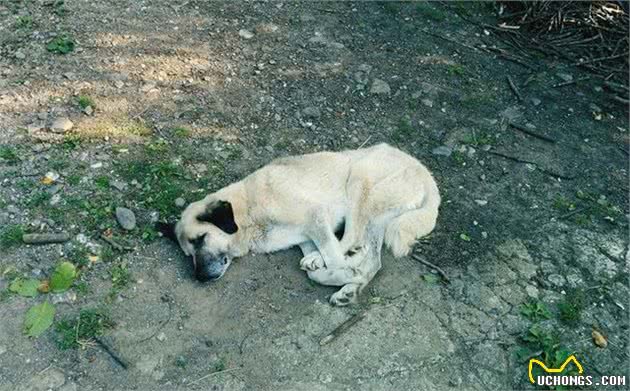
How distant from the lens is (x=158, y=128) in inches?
255

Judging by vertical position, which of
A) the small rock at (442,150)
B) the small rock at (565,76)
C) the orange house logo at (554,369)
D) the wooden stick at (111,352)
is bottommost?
the wooden stick at (111,352)

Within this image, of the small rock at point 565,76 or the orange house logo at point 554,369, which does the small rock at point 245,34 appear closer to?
the small rock at point 565,76

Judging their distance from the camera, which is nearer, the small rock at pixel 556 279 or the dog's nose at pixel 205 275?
the dog's nose at pixel 205 275

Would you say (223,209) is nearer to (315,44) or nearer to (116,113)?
(116,113)

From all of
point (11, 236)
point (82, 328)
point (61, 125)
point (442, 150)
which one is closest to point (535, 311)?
point (442, 150)

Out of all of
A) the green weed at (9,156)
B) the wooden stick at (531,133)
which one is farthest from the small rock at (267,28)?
the green weed at (9,156)

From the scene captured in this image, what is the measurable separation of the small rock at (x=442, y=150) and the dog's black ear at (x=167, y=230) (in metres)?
2.85

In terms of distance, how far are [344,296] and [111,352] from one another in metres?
1.80

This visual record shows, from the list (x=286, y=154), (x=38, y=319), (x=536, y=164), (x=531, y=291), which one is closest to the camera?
(x=38, y=319)

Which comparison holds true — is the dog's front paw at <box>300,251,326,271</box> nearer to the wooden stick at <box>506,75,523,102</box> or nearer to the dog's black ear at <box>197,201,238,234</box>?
the dog's black ear at <box>197,201,238,234</box>

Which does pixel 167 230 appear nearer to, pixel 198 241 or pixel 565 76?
pixel 198 241

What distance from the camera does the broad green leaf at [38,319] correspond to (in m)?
4.64

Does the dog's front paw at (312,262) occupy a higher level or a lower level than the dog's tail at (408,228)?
lower

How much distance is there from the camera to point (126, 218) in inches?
217
